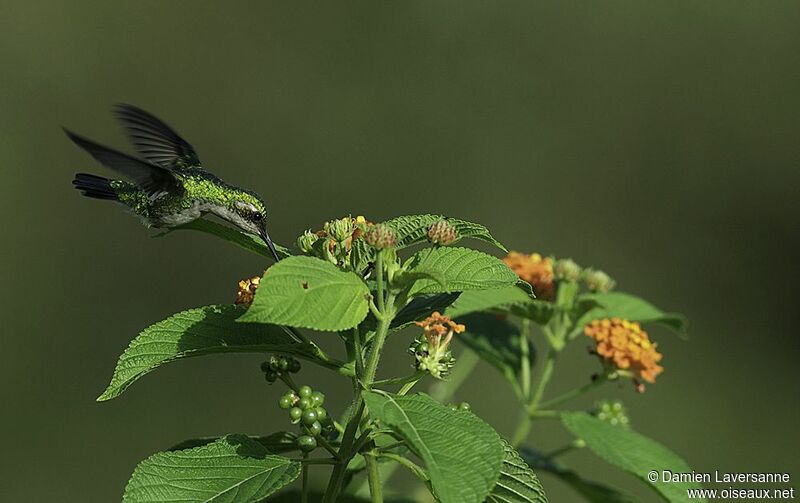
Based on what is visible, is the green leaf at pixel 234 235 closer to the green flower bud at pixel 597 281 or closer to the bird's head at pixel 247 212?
the bird's head at pixel 247 212

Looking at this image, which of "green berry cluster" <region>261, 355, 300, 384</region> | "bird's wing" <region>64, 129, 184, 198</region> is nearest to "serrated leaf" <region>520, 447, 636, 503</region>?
"green berry cluster" <region>261, 355, 300, 384</region>

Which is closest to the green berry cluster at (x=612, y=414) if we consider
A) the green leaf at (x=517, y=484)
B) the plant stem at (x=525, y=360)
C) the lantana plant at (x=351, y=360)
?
the plant stem at (x=525, y=360)

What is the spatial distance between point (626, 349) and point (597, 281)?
16.7 inches

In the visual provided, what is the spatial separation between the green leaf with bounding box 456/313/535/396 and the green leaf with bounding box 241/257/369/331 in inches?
42.5

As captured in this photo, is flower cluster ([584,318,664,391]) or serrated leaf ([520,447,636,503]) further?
flower cluster ([584,318,664,391])

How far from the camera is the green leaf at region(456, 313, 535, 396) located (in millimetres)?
2600

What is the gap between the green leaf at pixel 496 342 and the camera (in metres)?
2.60

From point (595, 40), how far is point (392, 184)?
117 inches

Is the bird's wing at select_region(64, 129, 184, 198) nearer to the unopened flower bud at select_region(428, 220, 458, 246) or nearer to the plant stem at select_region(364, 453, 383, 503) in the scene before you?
the unopened flower bud at select_region(428, 220, 458, 246)

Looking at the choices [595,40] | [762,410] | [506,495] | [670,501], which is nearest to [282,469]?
[506,495]

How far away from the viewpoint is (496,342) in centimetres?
271

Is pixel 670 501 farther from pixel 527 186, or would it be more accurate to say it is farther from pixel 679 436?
pixel 527 186

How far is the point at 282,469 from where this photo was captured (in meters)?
1.55

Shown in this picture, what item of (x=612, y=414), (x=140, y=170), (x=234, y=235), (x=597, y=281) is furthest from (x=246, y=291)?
(x=597, y=281)
